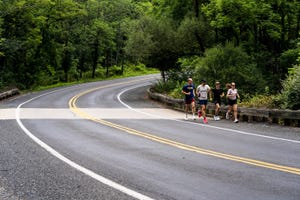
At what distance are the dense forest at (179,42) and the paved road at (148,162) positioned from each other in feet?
22.7

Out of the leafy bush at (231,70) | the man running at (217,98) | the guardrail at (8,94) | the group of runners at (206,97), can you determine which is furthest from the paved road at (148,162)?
the guardrail at (8,94)

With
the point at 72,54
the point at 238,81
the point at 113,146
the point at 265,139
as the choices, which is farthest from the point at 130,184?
the point at 72,54

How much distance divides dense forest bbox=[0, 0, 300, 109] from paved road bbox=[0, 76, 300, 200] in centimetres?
691

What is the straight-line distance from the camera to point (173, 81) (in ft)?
115

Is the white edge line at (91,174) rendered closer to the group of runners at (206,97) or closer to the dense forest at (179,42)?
the group of runners at (206,97)

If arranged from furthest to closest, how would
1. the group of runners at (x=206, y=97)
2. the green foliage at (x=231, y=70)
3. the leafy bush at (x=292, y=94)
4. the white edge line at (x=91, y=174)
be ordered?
the green foliage at (x=231, y=70), the group of runners at (x=206, y=97), the leafy bush at (x=292, y=94), the white edge line at (x=91, y=174)

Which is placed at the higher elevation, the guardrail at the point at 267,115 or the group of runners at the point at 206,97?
the group of runners at the point at 206,97

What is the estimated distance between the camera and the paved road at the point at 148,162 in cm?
665

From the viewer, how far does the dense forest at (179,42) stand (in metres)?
25.4

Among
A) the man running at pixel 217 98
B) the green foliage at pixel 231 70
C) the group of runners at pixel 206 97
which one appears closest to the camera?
the group of runners at pixel 206 97

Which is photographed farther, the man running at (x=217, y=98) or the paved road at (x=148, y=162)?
the man running at (x=217, y=98)

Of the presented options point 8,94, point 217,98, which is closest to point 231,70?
point 217,98

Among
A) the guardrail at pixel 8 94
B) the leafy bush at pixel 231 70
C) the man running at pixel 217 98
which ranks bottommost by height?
the guardrail at pixel 8 94

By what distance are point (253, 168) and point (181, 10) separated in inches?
1154
